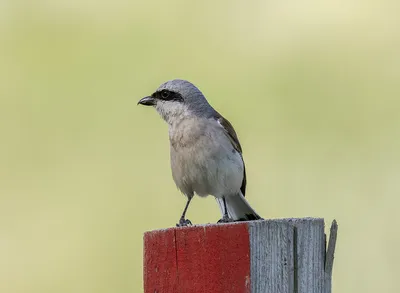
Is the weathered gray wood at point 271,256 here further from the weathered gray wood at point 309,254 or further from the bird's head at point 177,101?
the bird's head at point 177,101

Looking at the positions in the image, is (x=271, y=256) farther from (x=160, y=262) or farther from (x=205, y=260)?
(x=160, y=262)

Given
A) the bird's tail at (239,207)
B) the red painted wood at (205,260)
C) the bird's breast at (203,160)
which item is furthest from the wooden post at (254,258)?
the bird's tail at (239,207)

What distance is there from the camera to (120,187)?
8.70 m

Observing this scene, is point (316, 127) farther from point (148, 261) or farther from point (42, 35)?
point (148, 261)

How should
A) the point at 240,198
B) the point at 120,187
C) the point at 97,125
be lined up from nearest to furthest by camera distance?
the point at 240,198 → the point at 120,187 → the point at 97,125

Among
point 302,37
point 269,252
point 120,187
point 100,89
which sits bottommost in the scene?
point 269,252

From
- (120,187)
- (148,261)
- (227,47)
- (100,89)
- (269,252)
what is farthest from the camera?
(227,47)

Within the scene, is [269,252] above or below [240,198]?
below

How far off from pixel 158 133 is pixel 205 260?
5.95 metres

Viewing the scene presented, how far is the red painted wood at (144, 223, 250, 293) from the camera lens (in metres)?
3.29

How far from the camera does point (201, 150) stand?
5.64m

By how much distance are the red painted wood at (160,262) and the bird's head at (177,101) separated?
230 centimetres

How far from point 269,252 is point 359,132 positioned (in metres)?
5.83

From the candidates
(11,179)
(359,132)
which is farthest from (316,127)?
(11,179)
